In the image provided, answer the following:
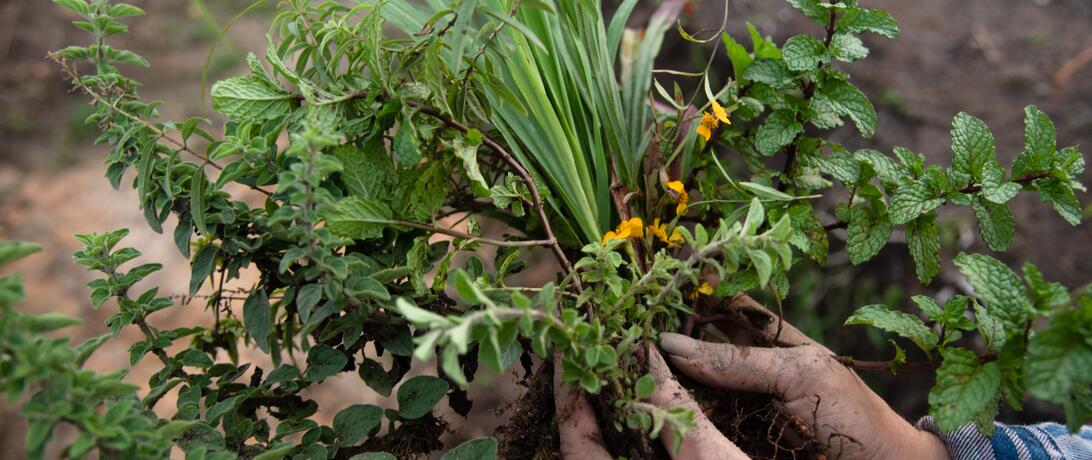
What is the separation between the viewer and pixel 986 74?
2.32m

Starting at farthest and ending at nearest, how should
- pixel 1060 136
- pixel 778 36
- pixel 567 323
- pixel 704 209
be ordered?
pixel 778 36 → pixel 1060 136 → pixel 704 209 → pixel 567 323

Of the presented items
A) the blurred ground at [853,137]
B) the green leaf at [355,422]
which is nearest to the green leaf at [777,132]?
the green leaf at [355,422]

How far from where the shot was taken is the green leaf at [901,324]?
0.84 m

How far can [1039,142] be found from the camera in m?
0.86

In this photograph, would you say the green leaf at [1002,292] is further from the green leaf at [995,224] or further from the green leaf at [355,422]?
the green leaf at [355,422]

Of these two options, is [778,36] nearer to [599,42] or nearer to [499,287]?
[599,42]

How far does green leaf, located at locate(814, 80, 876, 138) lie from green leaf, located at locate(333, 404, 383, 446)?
0.72 metres

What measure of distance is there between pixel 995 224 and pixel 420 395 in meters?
0.76

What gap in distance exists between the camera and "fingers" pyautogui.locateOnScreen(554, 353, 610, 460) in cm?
90

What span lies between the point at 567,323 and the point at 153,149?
53 cm

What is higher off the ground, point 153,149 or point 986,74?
point 153,149

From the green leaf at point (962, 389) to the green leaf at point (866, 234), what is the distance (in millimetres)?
191

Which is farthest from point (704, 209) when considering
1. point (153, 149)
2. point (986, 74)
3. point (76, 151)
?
point (76, 151)

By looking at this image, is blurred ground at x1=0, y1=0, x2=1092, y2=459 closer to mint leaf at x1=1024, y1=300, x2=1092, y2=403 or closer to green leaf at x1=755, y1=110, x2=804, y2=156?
green leaf at x1=755, y1=110, x2=804, y2=156
